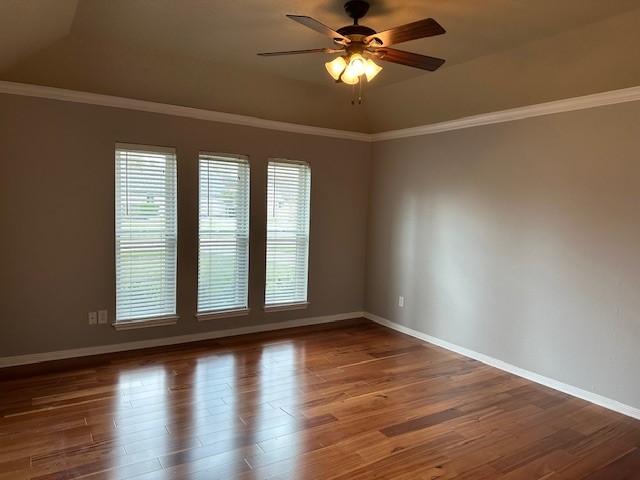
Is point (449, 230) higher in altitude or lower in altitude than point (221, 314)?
higher

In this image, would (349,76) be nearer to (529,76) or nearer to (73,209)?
(529,76)

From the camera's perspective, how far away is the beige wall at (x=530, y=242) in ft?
11.1

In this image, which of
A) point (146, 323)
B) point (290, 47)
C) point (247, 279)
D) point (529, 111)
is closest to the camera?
point (290, 47)

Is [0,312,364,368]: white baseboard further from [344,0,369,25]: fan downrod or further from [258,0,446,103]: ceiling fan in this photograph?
[344,0,369,25]: fan downrod

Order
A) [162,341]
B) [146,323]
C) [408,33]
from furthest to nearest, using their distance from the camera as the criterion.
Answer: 1. [162,341]
2. [146,323]
3. [408,33]

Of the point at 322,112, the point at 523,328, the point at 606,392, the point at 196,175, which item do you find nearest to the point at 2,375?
the point at 196,175

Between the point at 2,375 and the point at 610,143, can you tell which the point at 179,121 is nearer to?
the point at 2,375

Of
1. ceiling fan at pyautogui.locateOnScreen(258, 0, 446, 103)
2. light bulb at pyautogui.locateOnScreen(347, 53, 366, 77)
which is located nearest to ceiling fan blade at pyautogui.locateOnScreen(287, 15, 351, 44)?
ceiling fan at pyautogui.locateOnScreen(258, 0, 446, 103)

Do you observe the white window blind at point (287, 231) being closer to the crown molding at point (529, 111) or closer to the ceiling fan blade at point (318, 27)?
the crown molding at point (529, 111)

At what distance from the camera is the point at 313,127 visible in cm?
528

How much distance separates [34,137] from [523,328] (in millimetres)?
4687

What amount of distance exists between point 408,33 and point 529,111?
2.03 m

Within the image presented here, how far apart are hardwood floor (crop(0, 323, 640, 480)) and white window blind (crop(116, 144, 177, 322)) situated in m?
0.56

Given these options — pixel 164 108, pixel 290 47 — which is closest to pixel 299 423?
pixel 290 47
